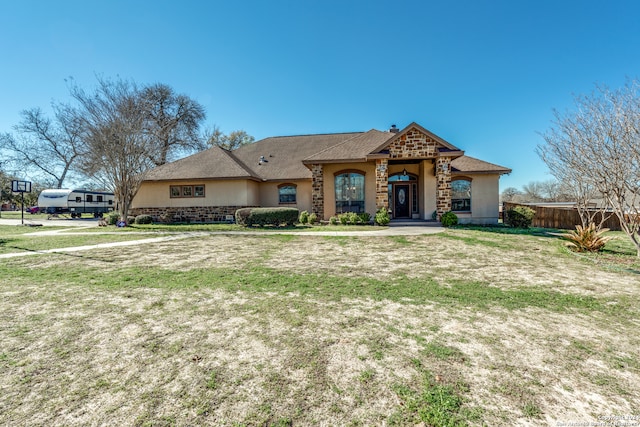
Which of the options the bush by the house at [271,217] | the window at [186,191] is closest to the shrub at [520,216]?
the bush by the house at [271,217]

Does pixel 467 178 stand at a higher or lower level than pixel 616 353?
higher

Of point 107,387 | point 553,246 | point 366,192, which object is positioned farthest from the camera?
point 366,192

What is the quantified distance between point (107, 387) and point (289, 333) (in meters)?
1.78

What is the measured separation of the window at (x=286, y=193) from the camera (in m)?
20.5

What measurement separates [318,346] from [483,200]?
17.8 m

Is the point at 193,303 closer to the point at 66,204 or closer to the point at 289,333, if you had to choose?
the point at 289,333

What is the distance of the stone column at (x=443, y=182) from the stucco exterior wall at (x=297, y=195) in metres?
8.37

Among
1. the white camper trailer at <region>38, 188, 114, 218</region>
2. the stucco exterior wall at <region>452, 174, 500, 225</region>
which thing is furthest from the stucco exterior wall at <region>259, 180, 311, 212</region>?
the white camper trailer at <region>38, 188, 114, 218</region>

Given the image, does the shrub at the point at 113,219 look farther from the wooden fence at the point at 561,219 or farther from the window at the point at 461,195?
the wooden fence at the point at 561,219

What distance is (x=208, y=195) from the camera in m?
20.1

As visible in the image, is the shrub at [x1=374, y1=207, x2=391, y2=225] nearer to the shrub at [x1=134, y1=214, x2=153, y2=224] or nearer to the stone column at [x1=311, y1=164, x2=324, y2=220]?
the stone column at [x1=311, y1=164, x2=324, y2=220]

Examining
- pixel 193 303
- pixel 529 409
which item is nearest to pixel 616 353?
pixel 529 409

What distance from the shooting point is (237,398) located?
7.83 feet

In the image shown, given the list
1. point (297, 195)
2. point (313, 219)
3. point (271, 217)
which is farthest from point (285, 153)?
point (271, 217)
